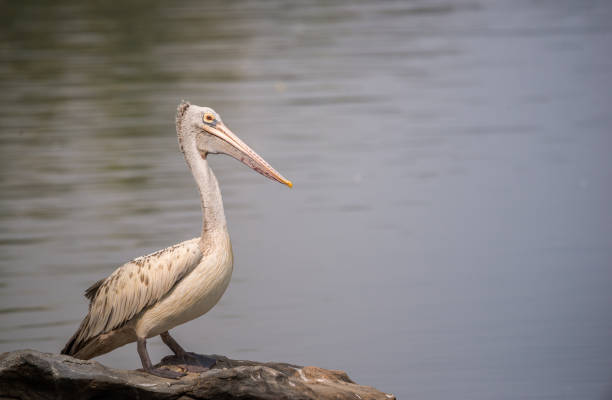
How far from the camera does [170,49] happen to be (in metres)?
16.6

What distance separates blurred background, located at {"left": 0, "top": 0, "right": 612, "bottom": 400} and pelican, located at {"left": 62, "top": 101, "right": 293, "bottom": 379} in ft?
4.02

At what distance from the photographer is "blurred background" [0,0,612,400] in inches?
234

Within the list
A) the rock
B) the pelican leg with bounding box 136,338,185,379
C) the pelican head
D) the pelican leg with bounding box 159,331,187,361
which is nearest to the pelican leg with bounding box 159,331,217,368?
the pelican leg with bounding box 159,331,187,361

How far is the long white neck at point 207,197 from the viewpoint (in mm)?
4430

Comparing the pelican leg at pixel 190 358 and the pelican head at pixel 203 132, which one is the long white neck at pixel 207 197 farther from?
the pelican leg at pixel 190 358

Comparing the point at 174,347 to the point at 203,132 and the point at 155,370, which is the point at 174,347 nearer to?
the point at 155,370

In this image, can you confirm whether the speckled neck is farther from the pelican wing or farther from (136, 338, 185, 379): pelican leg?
(136, 338, 185, 379): pelican leg

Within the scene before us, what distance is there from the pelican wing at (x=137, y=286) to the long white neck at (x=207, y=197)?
3.6 inches

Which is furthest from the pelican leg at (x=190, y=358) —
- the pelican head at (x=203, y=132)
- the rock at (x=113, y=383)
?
the pelican head at (x=203, y=132)

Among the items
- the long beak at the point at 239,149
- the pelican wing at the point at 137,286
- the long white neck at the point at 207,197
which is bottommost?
the pelican wing at the point at 137,286

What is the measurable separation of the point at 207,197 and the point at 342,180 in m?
4.94

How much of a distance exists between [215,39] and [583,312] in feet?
39.9

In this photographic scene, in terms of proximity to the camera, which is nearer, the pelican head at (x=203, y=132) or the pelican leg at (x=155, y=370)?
the pelican leg at (x=155, y=370)

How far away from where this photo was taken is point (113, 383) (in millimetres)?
3936
